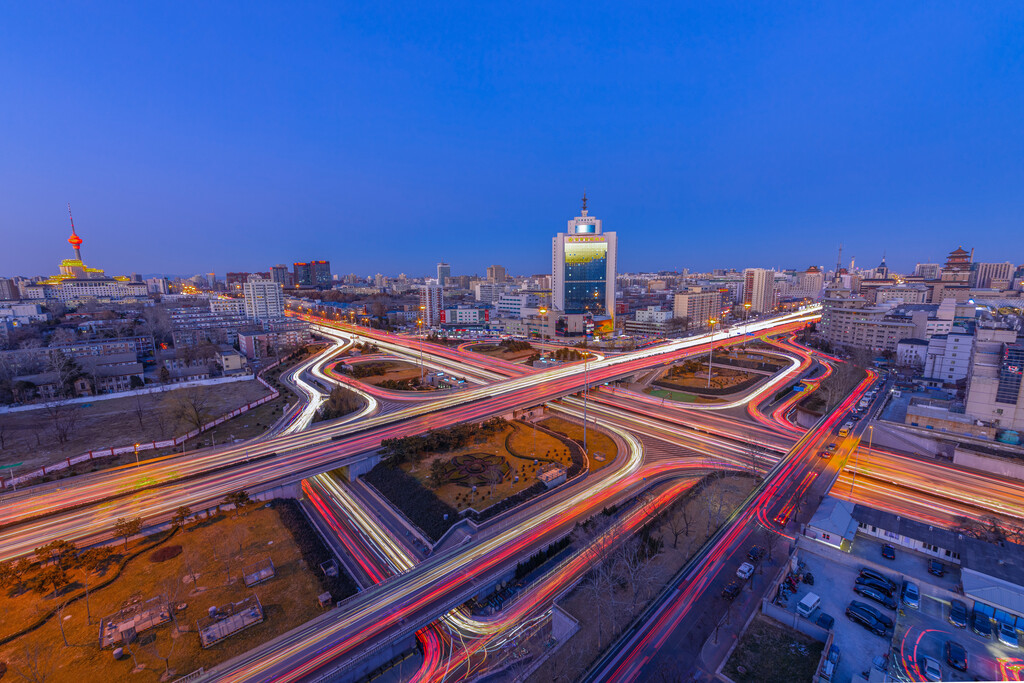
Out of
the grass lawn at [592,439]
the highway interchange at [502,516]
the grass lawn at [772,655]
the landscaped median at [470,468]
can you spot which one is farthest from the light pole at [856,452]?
the landscaped median at [470,468]

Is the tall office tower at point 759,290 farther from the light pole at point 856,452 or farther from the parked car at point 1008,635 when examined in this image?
the parked car at point 1008,635

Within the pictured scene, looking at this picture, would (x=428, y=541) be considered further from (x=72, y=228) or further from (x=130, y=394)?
(x=72, y=228)

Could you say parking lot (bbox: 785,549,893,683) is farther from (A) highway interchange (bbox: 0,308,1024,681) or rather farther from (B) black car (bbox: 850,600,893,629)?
(A) highway interchange (bbox: 0,308,1024,681)

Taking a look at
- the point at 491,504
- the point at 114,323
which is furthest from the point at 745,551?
the point at 114,323

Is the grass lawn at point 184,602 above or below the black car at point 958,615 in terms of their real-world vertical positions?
below

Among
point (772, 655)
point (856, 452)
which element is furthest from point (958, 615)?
point (856, 452)

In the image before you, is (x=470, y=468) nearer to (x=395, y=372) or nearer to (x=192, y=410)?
(x=192, y=410)
